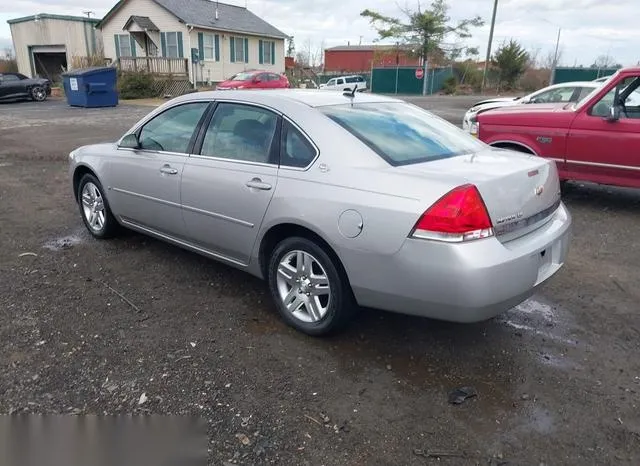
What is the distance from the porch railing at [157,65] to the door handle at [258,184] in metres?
27.7

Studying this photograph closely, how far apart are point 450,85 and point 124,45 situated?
79.0 feet

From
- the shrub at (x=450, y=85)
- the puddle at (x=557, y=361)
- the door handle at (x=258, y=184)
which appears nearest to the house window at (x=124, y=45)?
the shrub at (x=450, y=85)

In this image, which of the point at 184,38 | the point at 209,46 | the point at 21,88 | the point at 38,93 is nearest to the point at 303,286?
the point at 21,88

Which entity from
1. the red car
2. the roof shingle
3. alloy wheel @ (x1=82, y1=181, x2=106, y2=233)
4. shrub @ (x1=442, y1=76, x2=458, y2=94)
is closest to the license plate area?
alloy wheel @ (x1=82, y1=181, x2=106, y2=233)

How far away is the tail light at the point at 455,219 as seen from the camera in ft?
9.27

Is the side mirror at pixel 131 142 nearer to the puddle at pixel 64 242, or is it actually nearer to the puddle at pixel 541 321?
the puddle at pixel 64 242

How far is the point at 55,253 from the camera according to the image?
16.7ft

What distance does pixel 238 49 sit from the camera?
3500cm

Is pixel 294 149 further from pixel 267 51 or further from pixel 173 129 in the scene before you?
pixel 267 51

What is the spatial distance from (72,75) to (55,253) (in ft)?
65.8

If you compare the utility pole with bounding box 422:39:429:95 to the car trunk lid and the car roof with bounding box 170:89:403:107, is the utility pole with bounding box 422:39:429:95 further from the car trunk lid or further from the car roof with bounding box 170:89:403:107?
→ the car trunk lid

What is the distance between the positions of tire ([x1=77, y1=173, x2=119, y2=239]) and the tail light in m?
3.48

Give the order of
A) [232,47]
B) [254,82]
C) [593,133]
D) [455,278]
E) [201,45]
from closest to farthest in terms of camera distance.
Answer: [455,278] → [593,133] → [254,82] → [201,45] → [232,47]

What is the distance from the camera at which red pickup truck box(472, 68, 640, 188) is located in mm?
6285
